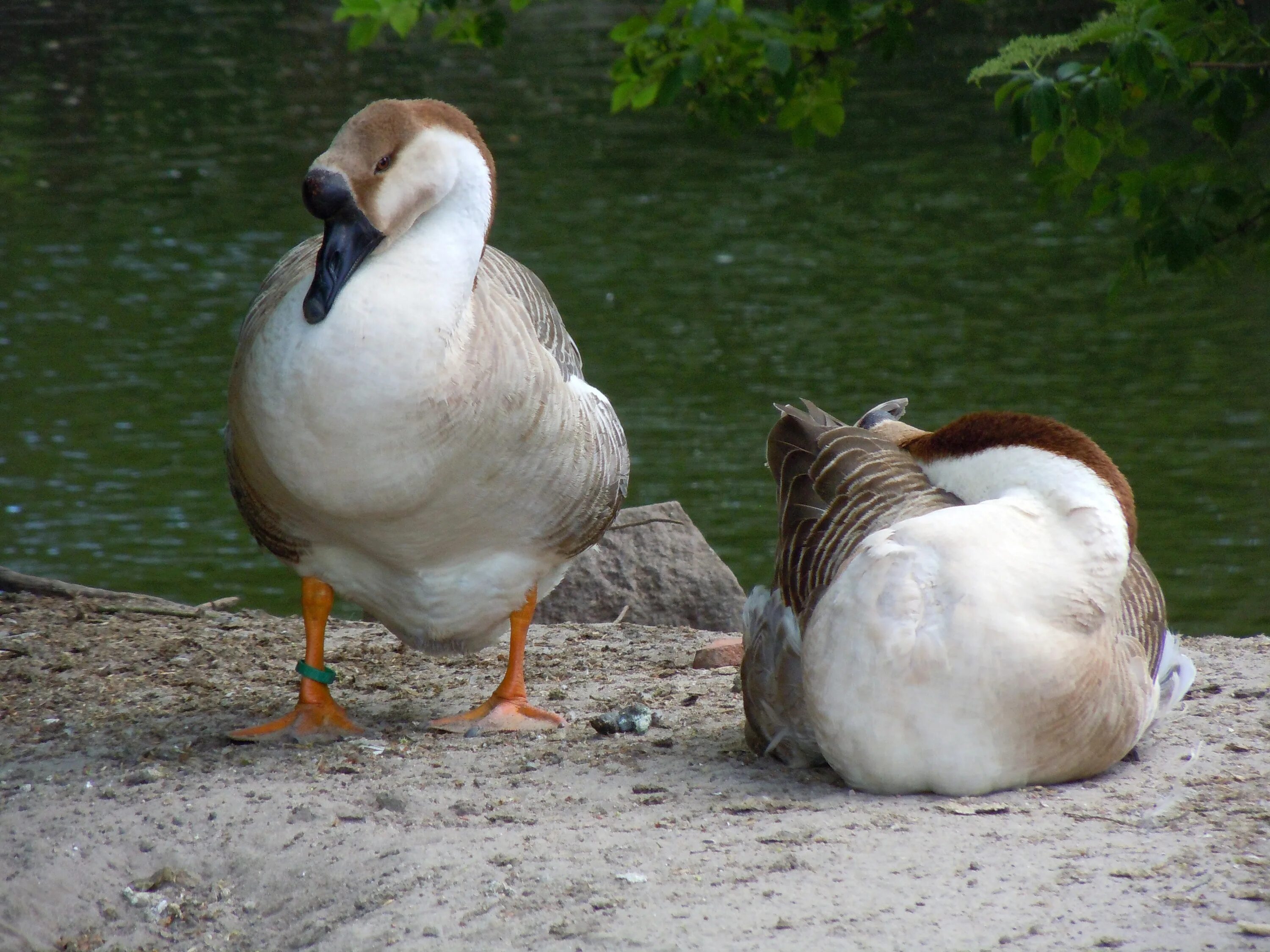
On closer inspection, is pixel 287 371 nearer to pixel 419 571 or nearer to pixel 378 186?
pixel 378 186

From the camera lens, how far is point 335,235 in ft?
13.6

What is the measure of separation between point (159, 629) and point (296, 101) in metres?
23.2

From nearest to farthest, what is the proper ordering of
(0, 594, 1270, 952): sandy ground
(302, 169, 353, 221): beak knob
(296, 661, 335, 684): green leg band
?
(0, 594, 1270, 952): sandy ground
(302, 169, 353, 221): beak knob
(296, 661, 335, 684): green leg band

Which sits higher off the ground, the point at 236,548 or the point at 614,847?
the point at 614,847

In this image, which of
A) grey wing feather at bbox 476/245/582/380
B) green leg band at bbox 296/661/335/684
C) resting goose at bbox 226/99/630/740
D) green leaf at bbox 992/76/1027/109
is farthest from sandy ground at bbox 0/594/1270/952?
green leaf at bbox 992/76/1027/109

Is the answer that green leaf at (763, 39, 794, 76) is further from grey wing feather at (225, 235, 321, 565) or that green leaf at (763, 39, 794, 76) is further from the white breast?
the white breast

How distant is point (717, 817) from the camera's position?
3.88 m

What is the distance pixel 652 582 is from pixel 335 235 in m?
3.09

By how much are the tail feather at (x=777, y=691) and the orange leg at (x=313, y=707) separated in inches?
52.8

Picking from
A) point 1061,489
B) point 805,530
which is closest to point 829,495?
point 805,530

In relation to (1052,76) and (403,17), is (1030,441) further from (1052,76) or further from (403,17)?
(403,17)

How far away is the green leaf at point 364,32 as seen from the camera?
5.85 meters

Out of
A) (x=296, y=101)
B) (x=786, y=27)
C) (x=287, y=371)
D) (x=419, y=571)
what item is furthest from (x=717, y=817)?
(x=296, y=101)

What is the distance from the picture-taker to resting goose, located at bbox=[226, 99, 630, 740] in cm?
406
